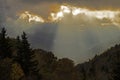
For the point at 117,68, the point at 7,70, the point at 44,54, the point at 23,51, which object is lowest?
the point at 117,68

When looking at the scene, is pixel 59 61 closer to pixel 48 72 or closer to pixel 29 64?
pixel 48 72

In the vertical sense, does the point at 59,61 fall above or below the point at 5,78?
above

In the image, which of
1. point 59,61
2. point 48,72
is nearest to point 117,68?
point 48,72

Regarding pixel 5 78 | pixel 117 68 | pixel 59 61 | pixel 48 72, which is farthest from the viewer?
pixel 59 61

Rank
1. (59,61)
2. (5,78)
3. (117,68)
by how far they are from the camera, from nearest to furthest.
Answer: (117,68), (5,78), (59,61)

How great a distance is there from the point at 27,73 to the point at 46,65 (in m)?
25.8

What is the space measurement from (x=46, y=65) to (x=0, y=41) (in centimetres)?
2787

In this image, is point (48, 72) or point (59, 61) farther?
point (59, 61)

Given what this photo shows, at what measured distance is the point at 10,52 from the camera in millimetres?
116438

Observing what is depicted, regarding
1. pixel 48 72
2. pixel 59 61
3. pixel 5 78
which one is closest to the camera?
pixel 5 78

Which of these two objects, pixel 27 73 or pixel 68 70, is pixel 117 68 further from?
pixel 68 70

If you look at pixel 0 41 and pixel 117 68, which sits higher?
pixel 0 41

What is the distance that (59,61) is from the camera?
142 m

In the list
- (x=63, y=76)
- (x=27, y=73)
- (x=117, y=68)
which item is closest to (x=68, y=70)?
(x=63, y=76)
